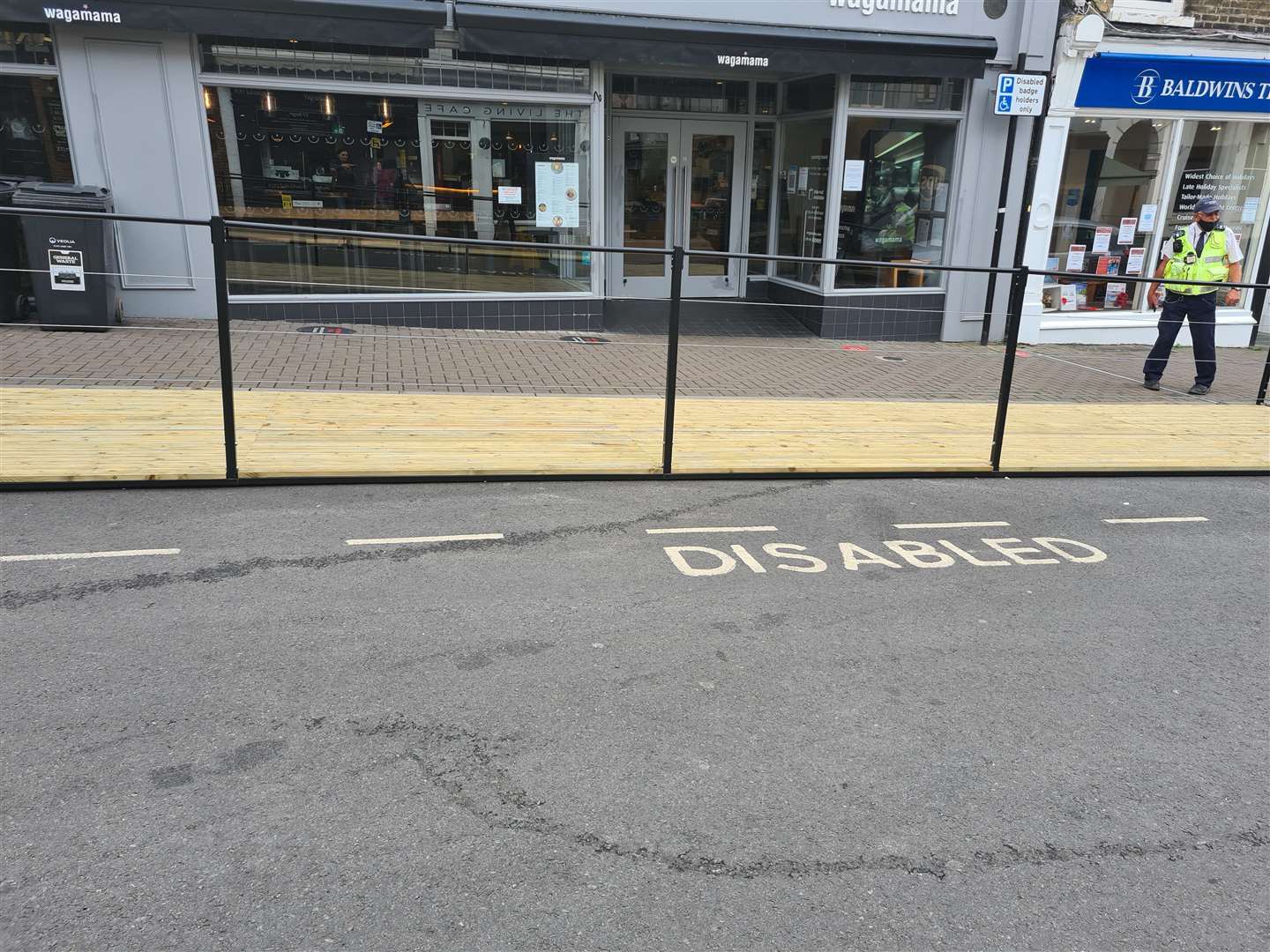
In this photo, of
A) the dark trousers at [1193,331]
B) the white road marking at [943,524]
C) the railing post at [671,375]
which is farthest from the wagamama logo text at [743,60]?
the white road marking at [943,524]

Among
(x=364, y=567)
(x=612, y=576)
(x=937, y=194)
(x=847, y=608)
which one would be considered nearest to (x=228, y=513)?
(x=364, y=567)

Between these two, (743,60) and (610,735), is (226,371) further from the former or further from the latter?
(743,60)

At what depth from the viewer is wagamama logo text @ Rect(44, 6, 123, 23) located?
10.1 m

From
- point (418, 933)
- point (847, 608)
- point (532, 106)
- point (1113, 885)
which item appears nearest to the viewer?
point (418, 933)

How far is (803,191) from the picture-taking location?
14.1m

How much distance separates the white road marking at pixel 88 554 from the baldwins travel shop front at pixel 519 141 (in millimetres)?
6092

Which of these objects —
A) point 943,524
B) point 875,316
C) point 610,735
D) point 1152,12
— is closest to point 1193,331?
point 875,316

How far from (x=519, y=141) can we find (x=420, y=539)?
26.6 ft

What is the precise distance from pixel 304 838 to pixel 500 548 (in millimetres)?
2609

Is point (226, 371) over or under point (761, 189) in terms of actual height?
under

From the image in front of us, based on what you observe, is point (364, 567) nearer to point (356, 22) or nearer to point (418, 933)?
point (418, 933)

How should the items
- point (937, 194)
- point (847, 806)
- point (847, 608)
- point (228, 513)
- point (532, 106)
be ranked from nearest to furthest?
point (847, 806) → point (847, 608) → point (228, 513) → point (532, 106) → point (937, 194)

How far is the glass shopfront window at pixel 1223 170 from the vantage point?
1445 centimetres

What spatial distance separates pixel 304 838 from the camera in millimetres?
2914
